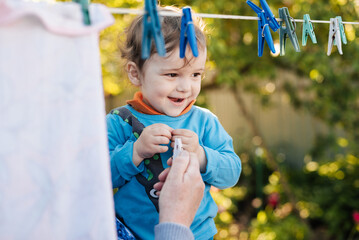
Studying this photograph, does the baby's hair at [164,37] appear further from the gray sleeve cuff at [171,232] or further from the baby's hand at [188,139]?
the gray sleeve cuff at [171,232]

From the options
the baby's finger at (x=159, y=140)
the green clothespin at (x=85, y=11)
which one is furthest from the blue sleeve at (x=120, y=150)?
the green clothespin at (x=85, y=11)

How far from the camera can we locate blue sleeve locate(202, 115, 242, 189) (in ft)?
4.05

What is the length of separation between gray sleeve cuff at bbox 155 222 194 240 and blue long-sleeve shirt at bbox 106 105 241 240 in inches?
9.7

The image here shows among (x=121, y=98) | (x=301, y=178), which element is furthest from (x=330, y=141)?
(x=121, y=98)

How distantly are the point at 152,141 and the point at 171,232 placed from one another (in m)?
0.27

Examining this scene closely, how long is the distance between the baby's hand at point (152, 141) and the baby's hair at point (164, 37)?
0.75 ft

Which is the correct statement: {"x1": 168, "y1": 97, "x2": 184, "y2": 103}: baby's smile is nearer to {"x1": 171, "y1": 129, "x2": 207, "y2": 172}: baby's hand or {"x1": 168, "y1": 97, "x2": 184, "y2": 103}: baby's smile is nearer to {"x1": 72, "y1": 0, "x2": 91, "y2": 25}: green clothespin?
{"x1": 171, "y1": 129, "x2": 207, "y2": 172}: baby's hand

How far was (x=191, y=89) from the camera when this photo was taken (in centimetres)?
124

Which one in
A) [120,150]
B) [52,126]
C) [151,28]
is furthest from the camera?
[120,150]

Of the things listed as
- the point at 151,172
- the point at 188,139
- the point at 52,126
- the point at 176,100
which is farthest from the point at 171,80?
the point at 52,126

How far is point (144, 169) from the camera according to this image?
1.26m

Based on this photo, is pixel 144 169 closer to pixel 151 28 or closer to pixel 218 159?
pixel 218 159

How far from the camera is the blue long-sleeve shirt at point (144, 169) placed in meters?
1.24

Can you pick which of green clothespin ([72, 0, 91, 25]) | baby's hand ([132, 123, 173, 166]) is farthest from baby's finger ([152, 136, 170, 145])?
green clothespin ([72, 0, 91, 25])
